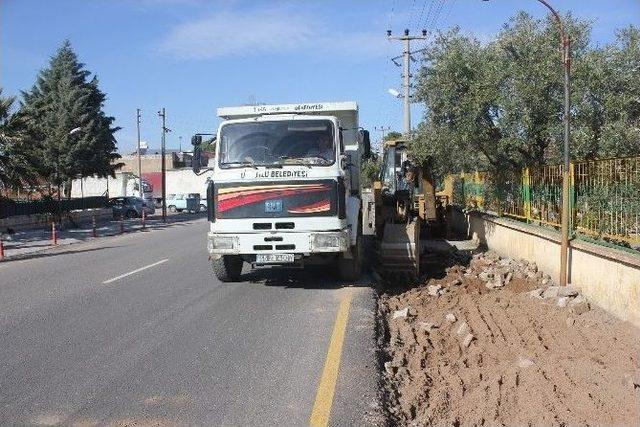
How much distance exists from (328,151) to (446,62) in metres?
5.30

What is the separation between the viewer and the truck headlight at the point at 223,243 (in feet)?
32.8

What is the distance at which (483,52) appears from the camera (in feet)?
45.7

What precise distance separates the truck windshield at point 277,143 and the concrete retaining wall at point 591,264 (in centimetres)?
400

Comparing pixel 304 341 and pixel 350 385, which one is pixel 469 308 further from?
pixel 350 385

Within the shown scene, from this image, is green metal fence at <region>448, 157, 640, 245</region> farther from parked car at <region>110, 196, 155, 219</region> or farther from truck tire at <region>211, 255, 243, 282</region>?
parked car at <region>110, 196, 155, 219</region>

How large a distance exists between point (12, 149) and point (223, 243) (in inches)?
713

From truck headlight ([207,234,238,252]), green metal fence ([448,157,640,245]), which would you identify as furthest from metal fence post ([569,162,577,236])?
truck headlight ([207,234,238,252])

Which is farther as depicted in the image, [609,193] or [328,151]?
[328,151]

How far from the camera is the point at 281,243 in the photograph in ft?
32.6

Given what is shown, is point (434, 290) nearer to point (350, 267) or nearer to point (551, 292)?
point (350, 267)

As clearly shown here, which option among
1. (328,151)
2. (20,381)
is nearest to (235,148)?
(328,151)

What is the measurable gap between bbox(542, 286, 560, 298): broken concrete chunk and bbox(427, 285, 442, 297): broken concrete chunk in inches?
66.8

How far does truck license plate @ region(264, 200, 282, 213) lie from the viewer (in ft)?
32.4

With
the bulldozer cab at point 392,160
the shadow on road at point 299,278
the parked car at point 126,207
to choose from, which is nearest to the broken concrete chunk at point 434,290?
the shadow on road at point 299,278
